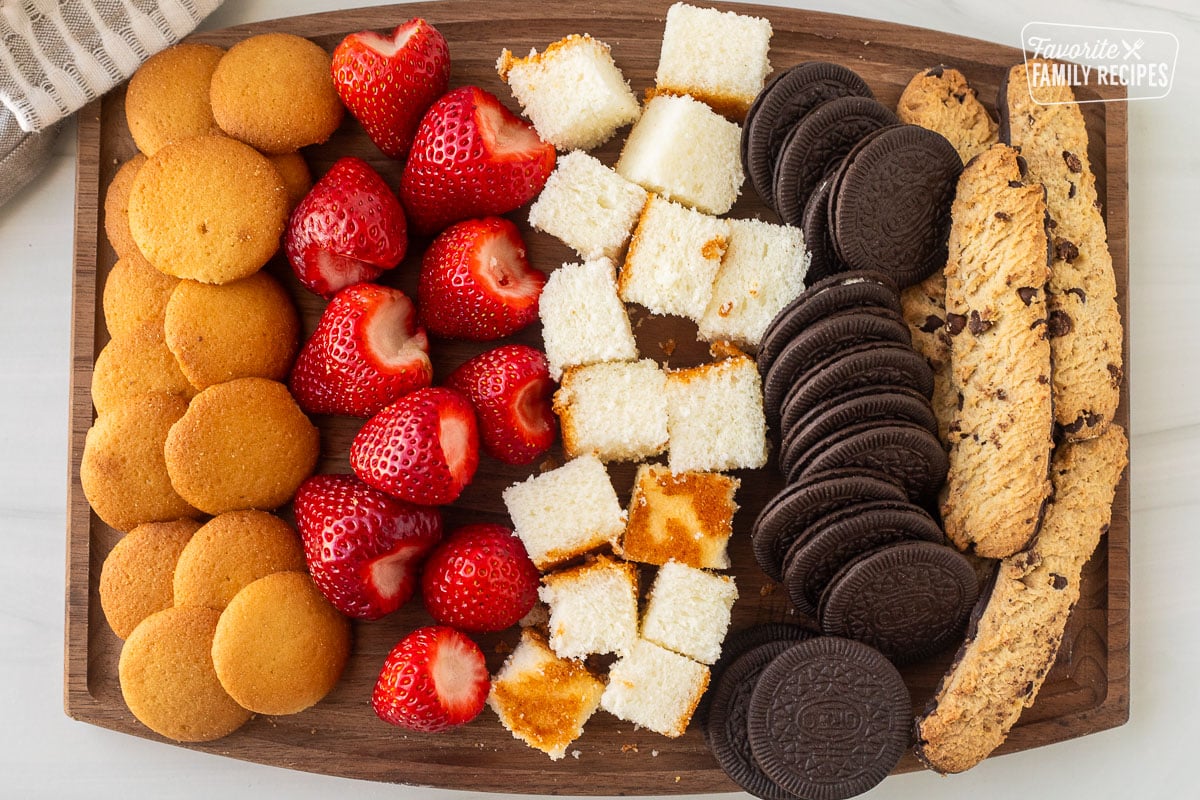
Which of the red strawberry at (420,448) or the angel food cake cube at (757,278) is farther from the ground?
the angel food cake cube at (757,278)

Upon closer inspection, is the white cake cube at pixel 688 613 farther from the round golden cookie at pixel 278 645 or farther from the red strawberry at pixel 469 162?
the red strawberry at pixel 469 162

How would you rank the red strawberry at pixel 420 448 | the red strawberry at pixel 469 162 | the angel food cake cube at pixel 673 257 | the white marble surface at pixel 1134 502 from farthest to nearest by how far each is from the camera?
1. the white marble surface at pixel 1134 502
2. the angel food cake cube at pixel 673 257
3. the red strawberry at pixel 469 162
4. the red strawberry at pixel 420 448

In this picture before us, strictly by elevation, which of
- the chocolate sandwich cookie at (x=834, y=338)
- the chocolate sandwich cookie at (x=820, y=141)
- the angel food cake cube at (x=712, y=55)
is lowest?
the chocolate sandwich cookie at (x=834, y=338)

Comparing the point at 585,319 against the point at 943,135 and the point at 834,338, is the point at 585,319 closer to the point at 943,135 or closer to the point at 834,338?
the point at 834,338

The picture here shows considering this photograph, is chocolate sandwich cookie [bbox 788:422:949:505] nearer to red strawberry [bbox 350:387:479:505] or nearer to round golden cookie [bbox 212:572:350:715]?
red strawberry [bbox 350:387:479:505]

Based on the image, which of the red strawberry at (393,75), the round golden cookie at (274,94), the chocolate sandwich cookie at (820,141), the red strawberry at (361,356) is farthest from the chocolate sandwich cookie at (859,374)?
the round golden cookie at (274,94)

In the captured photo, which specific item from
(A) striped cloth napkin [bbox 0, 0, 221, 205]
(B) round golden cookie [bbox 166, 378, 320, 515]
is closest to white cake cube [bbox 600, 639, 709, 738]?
(B) round golden cookie [bbox 166, 378, 320, 515]
